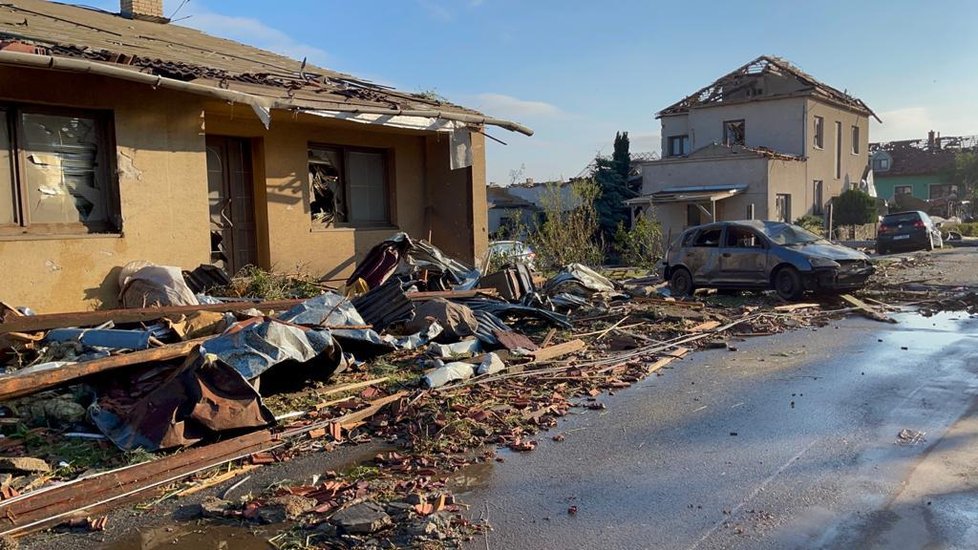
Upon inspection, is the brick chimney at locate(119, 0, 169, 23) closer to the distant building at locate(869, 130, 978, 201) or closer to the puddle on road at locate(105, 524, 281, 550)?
the puddle on road at locate(105, 524, 281, 550)

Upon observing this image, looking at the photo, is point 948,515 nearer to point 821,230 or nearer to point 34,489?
point 34,489

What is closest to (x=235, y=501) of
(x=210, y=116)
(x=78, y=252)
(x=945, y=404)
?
(x=78, y=252)

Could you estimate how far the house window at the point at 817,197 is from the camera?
125 ft

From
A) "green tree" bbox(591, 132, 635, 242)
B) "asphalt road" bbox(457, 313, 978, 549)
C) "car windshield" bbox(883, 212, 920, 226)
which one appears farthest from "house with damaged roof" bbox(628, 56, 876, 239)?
"asphalt road" bbox(457, 313, 978, 549)

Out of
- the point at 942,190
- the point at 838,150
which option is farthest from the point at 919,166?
the point at 838,150

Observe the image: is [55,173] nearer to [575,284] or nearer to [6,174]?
[6,174]

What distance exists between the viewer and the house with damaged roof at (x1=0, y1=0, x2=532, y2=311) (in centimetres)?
867

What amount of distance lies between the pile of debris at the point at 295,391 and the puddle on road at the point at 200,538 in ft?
0.45

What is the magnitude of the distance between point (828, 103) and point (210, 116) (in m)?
35.4

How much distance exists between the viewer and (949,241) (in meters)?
33.0

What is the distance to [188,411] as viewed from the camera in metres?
5.61

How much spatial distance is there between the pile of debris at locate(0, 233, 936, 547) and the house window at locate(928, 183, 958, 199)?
56165 millimetres

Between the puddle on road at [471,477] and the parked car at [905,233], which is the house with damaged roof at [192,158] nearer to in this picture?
the puddle on road at [471,477]

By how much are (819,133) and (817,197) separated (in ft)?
10.8
